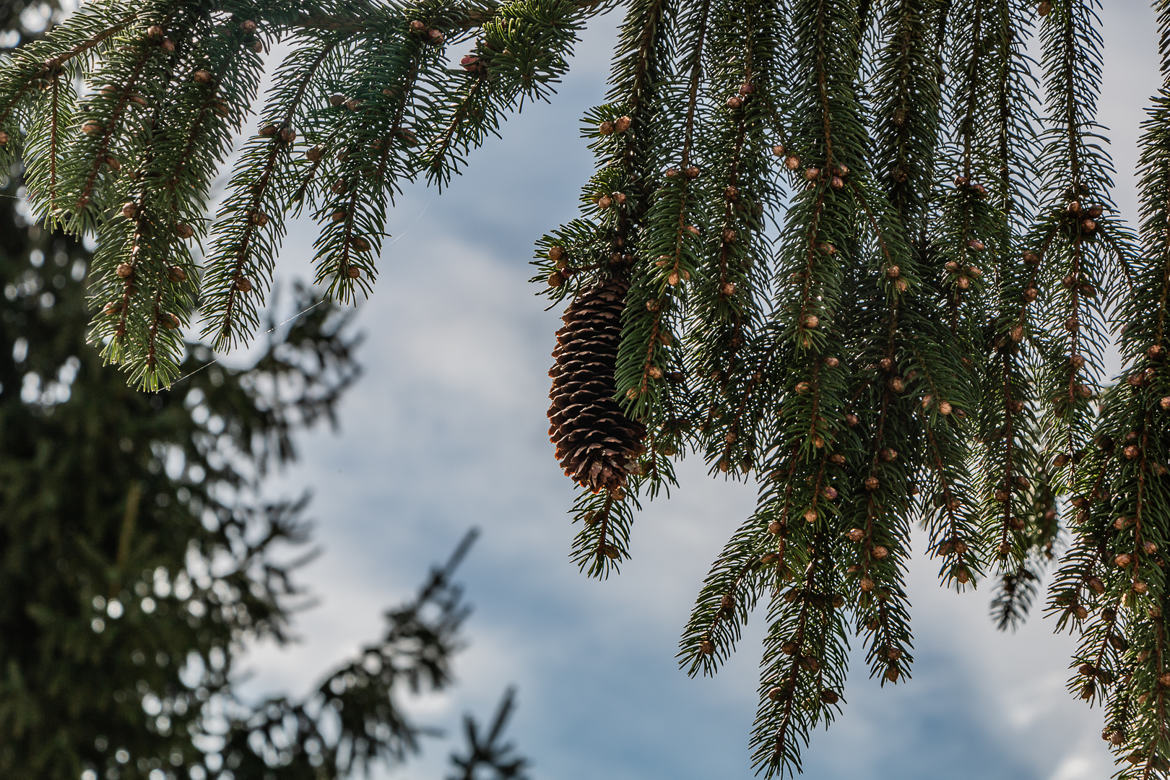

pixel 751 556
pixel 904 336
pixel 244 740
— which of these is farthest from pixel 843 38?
pixel 244 740

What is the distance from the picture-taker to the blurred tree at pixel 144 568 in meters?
2.40

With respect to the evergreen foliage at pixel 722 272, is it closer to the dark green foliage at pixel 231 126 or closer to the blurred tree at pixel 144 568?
the dark green foliage at pixel 231 126

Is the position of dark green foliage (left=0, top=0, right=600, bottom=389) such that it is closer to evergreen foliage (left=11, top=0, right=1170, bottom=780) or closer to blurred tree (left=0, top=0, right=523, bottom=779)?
evergreen foliage (left=11, top=0, right=1170, bottom=780)

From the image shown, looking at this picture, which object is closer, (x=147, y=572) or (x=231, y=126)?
(x=231, y=126)

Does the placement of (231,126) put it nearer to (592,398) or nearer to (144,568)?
(592,398)

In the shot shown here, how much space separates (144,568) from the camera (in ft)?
8.02

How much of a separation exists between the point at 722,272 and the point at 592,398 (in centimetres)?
12

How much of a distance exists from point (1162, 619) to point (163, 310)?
73cm

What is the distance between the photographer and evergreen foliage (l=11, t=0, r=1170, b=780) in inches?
22.8

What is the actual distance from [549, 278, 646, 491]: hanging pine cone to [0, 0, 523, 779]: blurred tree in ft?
4.95

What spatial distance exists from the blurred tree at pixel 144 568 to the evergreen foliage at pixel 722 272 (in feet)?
4.88

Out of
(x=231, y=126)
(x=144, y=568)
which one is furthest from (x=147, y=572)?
(x=231, y=126)

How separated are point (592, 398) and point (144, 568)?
227cm

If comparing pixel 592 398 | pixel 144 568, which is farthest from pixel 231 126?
pixel 144 568
